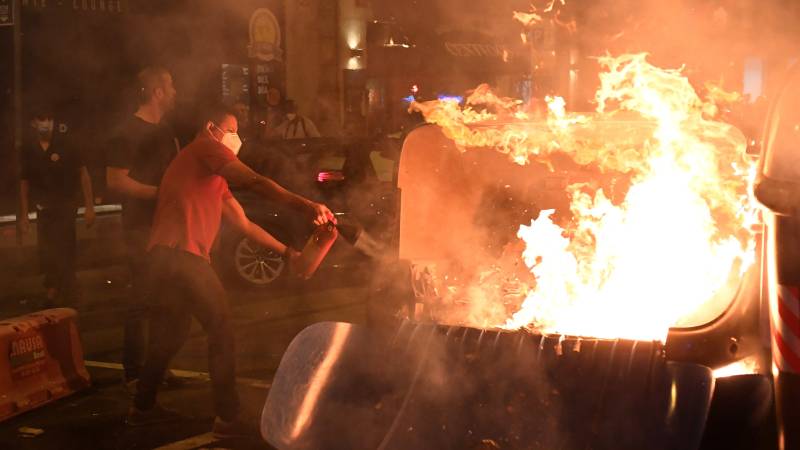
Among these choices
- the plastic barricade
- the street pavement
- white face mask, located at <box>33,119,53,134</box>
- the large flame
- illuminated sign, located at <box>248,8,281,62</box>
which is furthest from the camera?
illuminated sign, located at <box>248,8,281,62</box>

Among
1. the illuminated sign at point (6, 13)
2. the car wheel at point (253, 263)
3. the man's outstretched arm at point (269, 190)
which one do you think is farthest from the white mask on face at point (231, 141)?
the illuminated sign at point (6, 13)

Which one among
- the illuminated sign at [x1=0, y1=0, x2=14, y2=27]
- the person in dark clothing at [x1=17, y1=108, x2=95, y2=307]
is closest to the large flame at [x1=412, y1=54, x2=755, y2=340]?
the person in dark clothing at [x1=17, y1=108, x2=95, y2=307]

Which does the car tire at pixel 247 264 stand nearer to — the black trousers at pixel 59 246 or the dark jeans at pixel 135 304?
the black trousers at pixel 59 246

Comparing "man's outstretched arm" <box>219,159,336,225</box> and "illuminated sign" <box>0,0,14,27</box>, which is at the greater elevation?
"illuminated sign" <box>0,0,14,27</box>

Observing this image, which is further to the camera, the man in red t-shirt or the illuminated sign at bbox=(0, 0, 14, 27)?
the illuminated sign at bbox=(0, 0, 14, 27)

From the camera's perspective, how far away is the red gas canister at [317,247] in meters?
4.98

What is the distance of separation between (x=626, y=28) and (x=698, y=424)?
43.4 feet

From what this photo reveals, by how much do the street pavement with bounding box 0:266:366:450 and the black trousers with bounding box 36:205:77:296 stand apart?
33 centimetres

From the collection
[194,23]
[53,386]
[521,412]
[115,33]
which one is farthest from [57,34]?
[521,412]

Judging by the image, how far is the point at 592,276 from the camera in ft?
16.1

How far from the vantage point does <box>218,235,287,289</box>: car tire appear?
10562 mm

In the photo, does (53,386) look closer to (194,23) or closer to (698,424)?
(698,424)

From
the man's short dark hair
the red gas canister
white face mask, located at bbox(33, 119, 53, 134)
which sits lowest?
white face mask, located at bbox(33, 119, 53, 134)

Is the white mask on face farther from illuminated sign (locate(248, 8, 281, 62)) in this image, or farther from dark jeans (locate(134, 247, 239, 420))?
illuminated sign (locate(248, 8, 281, 62))
